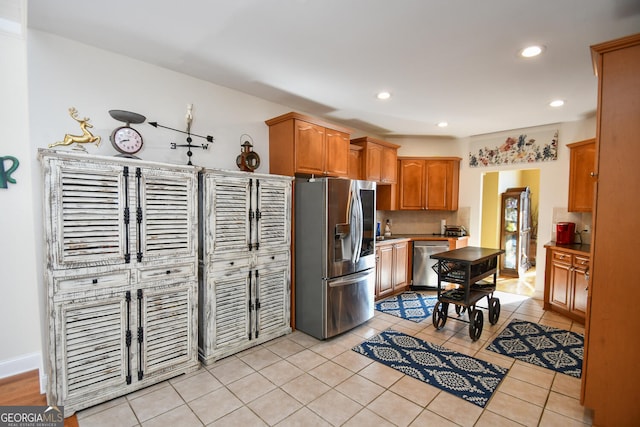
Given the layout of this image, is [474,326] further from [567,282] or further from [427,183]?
[427,183]

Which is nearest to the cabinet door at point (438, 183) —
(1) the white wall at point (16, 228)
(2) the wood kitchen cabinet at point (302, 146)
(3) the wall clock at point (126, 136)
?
(2) the wood kitchen cabinet at point (302, 146)

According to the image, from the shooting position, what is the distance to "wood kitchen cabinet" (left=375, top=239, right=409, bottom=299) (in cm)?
459

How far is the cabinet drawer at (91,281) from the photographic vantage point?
2.05m

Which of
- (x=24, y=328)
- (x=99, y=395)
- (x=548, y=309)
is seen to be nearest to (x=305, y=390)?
(x=99, y=395)

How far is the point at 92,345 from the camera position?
7.13 feet

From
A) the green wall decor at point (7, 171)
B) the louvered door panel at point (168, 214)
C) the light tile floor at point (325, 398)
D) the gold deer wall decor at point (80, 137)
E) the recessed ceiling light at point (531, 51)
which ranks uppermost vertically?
the recessed ceiling light at point (531, 51)

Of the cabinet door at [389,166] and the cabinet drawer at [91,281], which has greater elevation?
the cabinet door at [389,166]

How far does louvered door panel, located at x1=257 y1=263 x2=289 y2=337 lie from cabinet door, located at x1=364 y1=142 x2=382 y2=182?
2.20 metres

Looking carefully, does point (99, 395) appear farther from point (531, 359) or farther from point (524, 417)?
point (531, 359)

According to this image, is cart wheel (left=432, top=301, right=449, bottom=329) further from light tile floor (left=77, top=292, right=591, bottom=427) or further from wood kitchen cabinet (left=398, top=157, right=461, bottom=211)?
wood kitchen cabinet (left=398, top=157, right=461, bottom=211)

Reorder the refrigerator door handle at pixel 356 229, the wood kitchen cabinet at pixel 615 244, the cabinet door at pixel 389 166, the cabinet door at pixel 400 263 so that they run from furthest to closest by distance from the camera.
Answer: the cabinet door at pixel 389 166 → the cabinet door at pixel 400 263 → the refrigerator door handle at pixel 356 229 → the wood kitchen cabinet at pixel 615 244

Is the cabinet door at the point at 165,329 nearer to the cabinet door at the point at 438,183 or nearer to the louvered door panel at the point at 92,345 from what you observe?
the louvered door panel at the point at 92,345

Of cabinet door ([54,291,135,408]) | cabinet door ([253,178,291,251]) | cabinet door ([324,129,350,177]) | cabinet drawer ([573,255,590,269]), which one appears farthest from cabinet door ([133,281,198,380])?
cabinet drawer ([573,255,590,269])

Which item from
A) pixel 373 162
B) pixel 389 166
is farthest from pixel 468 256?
pixel 389 166
